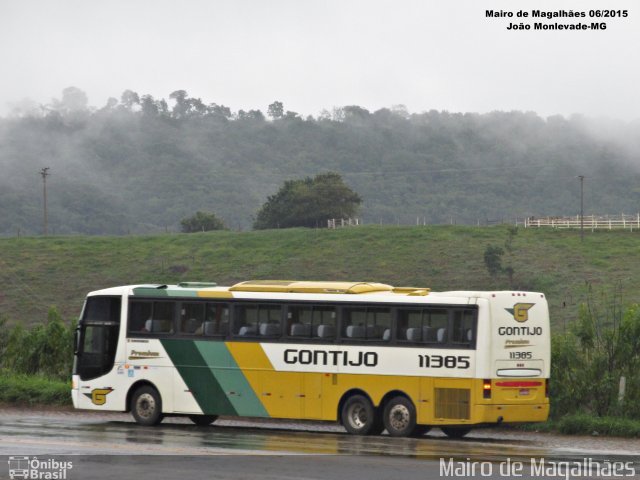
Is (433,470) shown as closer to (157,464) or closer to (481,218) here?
(157,464)

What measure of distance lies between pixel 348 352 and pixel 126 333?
566 cm

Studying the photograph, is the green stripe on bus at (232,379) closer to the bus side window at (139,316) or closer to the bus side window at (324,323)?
the bus side window at (139,316)

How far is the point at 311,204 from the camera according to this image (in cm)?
13275

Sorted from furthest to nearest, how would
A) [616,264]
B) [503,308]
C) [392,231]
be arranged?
1. [392,231]
2. [616,264]
3. [503,308]

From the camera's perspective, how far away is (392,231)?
363ft

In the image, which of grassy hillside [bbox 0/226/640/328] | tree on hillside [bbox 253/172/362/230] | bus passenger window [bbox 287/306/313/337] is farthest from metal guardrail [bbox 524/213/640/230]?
bus passenger window [bbox 287/306/313/337]

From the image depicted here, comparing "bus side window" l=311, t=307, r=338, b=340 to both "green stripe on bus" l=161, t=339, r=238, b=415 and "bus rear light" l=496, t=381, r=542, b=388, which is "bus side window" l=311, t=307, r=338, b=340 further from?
"bus rear light" l=496, t=381, r=542, b=388

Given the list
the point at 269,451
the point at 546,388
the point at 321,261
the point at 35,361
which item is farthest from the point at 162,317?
the point at 321,261

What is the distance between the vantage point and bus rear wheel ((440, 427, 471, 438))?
25.9 metres

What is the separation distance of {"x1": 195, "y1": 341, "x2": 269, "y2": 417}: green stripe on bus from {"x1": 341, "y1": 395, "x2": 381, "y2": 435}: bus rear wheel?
1.97 m

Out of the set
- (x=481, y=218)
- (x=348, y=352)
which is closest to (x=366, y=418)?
(x=348, y=352)

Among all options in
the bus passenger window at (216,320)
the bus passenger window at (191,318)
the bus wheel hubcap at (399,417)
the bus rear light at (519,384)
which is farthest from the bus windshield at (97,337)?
the bus rear light at (519,384)

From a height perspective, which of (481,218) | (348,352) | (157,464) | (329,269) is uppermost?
(481,218)

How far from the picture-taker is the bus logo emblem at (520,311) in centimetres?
2513
